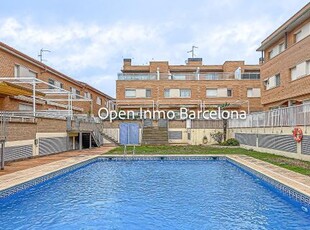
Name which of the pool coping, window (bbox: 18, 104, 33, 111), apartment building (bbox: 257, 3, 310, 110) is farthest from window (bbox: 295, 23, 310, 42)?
window (bbox: 18, 104, 33, 111)

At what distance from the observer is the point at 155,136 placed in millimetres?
31406

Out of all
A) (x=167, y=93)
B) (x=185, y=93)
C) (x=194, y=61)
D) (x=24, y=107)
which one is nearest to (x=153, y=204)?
(x=24, y=107)

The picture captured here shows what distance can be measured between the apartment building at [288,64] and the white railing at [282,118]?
2.97 m

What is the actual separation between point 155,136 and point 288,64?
13.9m

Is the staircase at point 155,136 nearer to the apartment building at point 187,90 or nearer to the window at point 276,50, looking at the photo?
the apartment building at point 187,90

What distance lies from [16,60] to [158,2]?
10738mm

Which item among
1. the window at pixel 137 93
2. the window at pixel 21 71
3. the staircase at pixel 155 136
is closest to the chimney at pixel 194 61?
the window at pixel 137 93

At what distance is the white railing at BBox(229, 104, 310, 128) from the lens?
1560 centimetres

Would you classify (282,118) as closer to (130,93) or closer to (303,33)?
(303,33)

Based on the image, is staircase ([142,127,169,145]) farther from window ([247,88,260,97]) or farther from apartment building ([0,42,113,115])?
window ([247,88,260,97])

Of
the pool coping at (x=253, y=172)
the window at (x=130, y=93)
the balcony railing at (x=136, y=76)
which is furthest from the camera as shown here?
the window at (x=130, y=93)

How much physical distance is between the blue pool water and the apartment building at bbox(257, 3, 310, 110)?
11177 mm

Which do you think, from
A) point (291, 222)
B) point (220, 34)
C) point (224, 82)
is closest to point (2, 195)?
point (291, 222)

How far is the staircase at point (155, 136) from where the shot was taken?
101 ft
